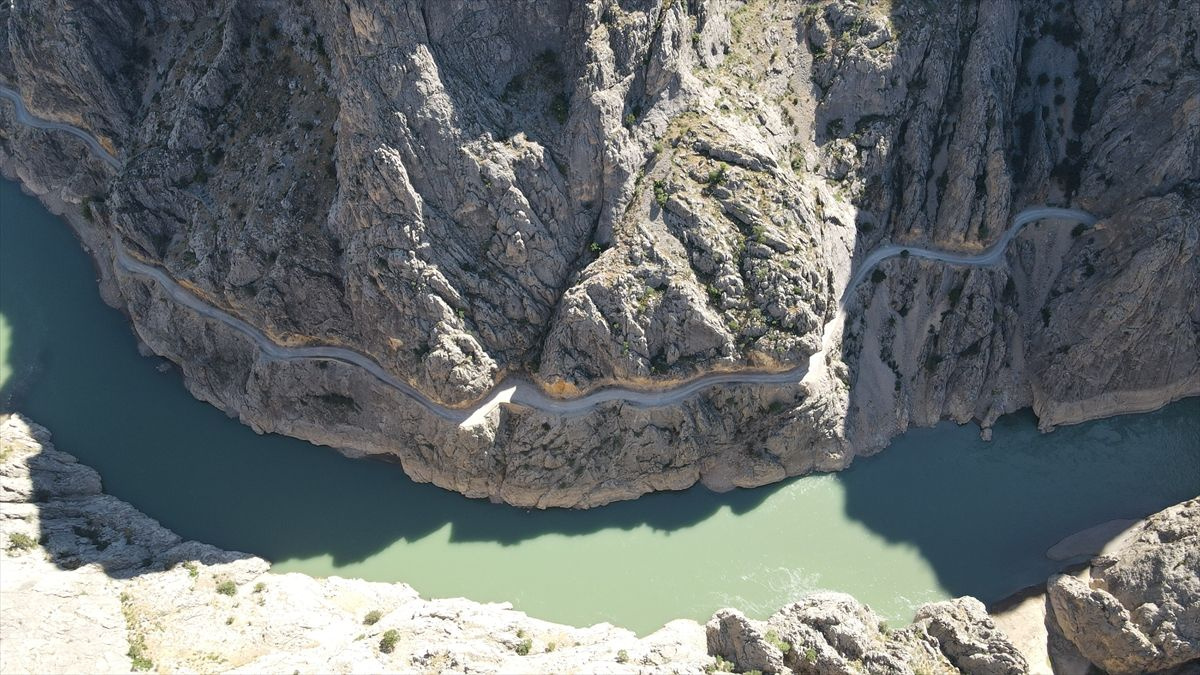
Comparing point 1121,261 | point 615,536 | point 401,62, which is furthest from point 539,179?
point 1121,261

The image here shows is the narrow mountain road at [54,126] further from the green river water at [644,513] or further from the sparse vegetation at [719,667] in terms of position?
the sparse vegetation at [719,667]

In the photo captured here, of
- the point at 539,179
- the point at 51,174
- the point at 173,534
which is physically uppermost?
the point at 539,179

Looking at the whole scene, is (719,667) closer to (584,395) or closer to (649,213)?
(584,395)

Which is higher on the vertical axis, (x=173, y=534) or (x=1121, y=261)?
(x=1121, y=261)

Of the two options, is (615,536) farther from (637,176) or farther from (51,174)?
(51,174)

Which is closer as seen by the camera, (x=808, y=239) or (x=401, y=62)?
(x=401, y=62)

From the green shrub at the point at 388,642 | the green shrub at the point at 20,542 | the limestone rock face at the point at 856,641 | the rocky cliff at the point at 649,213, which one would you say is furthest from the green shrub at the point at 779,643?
the green shrub at the point at 20,542

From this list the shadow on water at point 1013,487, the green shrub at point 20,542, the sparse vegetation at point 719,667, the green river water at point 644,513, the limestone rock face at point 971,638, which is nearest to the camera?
the sparse vegetation at point 719,667
